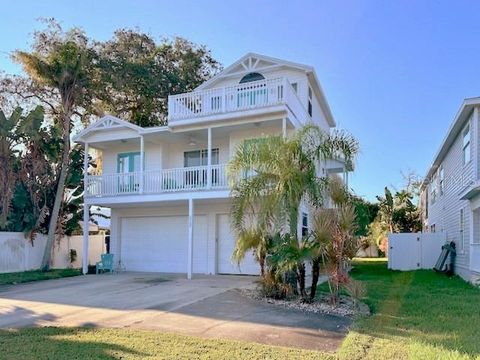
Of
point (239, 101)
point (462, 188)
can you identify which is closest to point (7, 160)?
point (239, 101)

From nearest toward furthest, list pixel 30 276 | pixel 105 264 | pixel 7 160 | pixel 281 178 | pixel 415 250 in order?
1. pixel 281 178
2. pixel 30 276
3. pixel 7 160
4. pixel 105 264
5. pixel 415 250

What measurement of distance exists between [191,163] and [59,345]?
43.1 feet

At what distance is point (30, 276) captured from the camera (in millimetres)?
16625

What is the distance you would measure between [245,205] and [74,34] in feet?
59.5

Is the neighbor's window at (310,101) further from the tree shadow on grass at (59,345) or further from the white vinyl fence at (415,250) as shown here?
the tree shadow on grass at (59,345)

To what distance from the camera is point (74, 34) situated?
79.7 feet

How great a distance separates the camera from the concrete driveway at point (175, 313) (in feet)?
23.9

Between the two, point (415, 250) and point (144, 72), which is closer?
point (415, 250)

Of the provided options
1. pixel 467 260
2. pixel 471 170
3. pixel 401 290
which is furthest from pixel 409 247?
pixel 401 290

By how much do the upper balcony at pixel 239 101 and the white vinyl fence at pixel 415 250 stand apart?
8.58 metres

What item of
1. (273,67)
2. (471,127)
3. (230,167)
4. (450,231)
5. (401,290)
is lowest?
(401,290)

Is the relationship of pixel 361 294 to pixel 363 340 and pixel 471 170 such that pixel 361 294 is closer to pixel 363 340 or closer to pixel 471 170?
pixel 363 340

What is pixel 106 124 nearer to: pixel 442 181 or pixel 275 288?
pixel 275 288

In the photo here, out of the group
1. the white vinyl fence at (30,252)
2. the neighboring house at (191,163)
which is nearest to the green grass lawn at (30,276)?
the white vinyl fence at (30,252)
